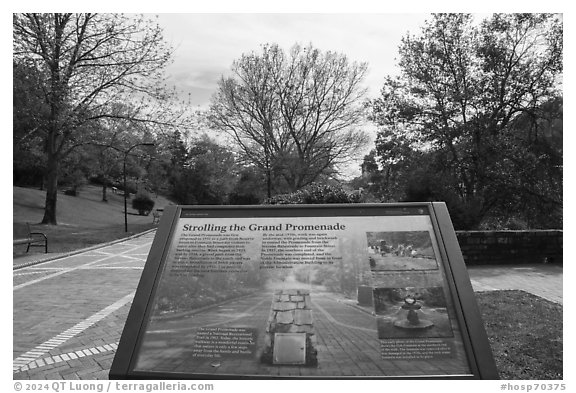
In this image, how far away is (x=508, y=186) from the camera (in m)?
18.2

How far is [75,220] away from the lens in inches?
1245

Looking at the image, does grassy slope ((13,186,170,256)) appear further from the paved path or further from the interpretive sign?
the interpretive sign

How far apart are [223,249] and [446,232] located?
165 centimetres

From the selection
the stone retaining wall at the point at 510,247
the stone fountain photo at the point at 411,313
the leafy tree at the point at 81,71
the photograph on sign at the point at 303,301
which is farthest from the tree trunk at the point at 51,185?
the stone fountain photo at the point at 411,313

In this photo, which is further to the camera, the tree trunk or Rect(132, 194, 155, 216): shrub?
Rect(132, 194, 155, 216): shrub

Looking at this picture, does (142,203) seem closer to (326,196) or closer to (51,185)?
(51,185)

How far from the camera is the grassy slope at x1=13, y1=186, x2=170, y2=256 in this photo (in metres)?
18.5

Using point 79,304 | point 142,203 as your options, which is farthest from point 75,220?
point 79,304

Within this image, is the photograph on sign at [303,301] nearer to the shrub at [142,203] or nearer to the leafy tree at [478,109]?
the leafy tree at [478,109]

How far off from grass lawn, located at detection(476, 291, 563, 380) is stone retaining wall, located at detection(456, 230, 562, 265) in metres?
3.74

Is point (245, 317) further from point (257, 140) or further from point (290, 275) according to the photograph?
Answer: point (257, 140)

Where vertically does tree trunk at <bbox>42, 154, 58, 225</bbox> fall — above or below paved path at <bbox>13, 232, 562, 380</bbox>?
above

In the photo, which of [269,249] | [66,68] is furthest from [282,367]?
[66,68]

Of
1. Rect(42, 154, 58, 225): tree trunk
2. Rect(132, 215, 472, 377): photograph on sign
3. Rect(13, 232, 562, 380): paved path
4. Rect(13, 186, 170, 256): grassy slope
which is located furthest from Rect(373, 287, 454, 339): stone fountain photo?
Rect(42, 154, 58, 225): tree trunk
